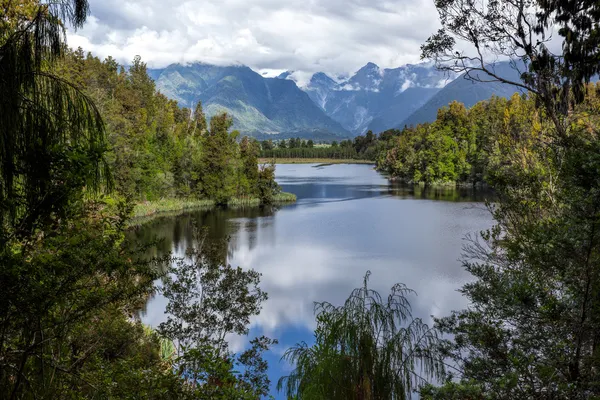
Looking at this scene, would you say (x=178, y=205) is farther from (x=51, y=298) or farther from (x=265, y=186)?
(x=51, y=298)

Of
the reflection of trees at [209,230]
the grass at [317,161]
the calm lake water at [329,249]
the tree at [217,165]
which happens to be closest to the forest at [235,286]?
the calm lake water at [329,249]

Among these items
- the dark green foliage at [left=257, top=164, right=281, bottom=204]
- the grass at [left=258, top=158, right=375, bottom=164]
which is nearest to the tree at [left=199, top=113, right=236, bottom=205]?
the dark green foliage at [left=257, top=164, right=281, bottom=204]

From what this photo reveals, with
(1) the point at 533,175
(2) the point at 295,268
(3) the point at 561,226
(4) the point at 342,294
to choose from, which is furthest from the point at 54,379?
(2) the point at 295,268

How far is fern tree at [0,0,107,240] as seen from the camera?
295cm

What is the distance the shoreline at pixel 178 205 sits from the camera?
34.9m

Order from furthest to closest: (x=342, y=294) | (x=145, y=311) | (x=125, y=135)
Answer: (x=125, y=135) < (x=342, y=294) < (x=145, y=311)

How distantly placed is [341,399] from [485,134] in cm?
6136

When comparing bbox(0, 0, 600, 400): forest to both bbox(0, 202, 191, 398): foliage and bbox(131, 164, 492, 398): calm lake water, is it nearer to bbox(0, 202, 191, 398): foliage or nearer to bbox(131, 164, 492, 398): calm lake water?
bbox(0, 202, 191, 398): foliage

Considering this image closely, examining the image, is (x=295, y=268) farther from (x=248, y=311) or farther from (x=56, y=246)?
(x=56, y=246)

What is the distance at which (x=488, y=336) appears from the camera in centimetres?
480

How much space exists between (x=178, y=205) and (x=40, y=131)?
124 ft

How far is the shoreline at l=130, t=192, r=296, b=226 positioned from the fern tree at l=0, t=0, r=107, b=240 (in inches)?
1159

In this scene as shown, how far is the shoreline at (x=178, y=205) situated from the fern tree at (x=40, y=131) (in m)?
29.4

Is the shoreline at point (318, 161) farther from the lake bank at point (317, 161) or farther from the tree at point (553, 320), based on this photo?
the tree at point (553, 320)
